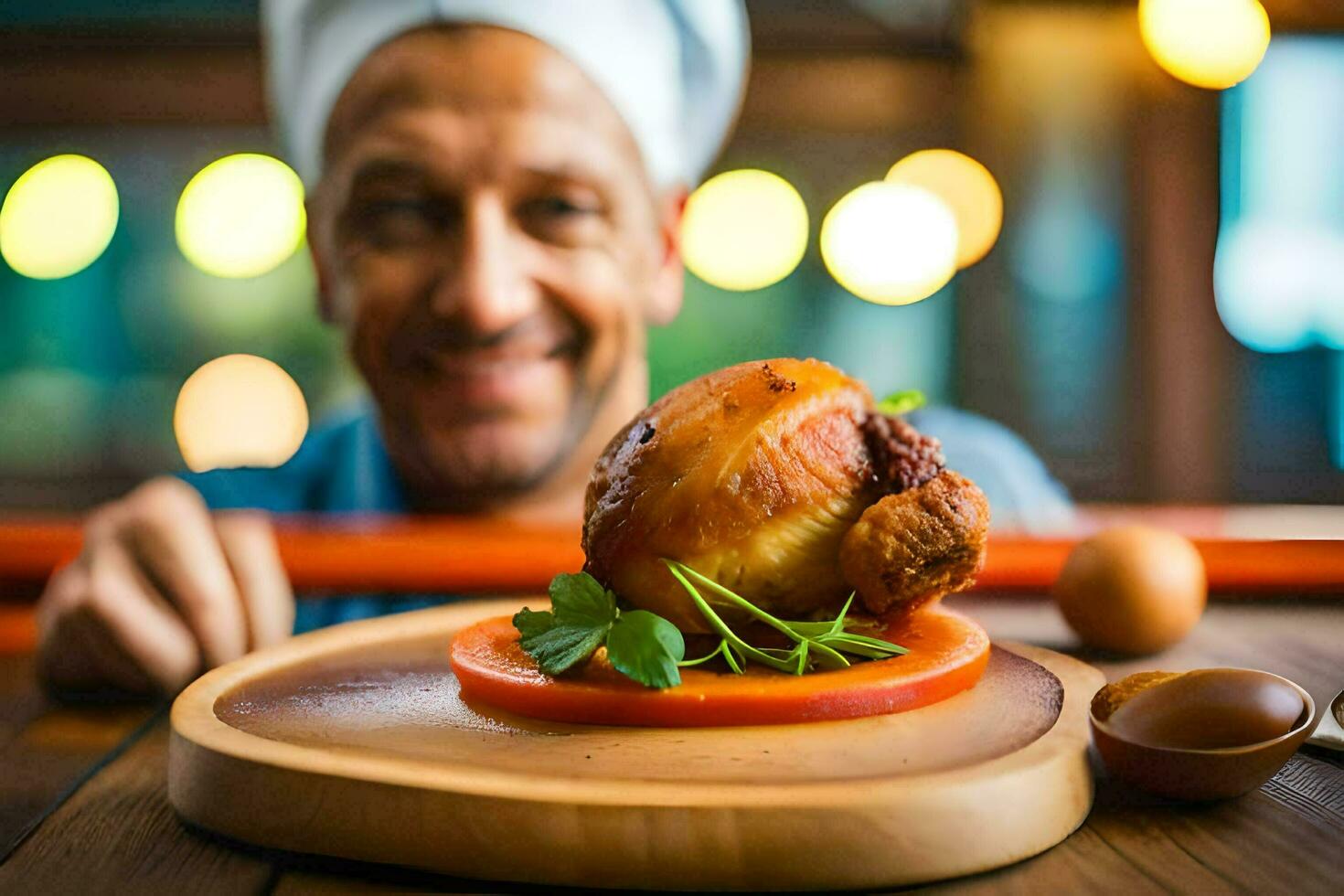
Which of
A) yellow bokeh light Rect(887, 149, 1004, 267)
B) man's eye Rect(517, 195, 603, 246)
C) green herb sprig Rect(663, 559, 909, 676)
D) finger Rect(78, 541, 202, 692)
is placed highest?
yellow bokeh light Rect(887, 149, 1004, 267)

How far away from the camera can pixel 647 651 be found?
857mm

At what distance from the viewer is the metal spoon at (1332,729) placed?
90 cm

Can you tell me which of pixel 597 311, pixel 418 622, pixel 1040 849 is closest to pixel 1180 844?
pixel 1040 849

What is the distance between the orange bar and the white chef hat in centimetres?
110

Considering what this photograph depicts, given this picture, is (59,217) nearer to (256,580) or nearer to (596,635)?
(256,580)

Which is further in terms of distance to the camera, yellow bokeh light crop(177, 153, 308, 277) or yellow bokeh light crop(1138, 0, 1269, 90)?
yellow bokeh light crop(177, 153, 308, 277)

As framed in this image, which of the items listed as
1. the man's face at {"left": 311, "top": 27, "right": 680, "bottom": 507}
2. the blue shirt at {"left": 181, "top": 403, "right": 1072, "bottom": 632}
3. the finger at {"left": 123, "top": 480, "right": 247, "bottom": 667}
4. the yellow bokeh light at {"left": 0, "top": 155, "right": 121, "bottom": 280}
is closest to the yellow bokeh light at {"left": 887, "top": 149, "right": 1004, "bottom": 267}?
the blue shirt at {"left": 181, "top": 403, "right": 1072, "bottom": 632}

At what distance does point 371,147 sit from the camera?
259cm

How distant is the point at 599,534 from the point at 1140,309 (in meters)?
3.98

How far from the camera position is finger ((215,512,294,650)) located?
1.41m

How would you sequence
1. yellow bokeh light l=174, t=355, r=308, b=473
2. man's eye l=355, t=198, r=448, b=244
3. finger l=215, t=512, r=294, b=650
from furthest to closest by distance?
1. yellow bokeh light l=174, t=355, r=308, b=473
2. man's eye l=355, t=198, r=448, b=244
3. finger l=215, t=512, r=294, b=650

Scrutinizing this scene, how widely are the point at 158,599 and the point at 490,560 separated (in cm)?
57

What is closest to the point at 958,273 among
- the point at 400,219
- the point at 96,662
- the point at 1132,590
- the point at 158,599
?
the point at 400,219

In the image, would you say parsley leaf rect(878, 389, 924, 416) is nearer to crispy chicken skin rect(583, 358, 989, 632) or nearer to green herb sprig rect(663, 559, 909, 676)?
crispy chicken skin rect(583, 358, 989, 632)
